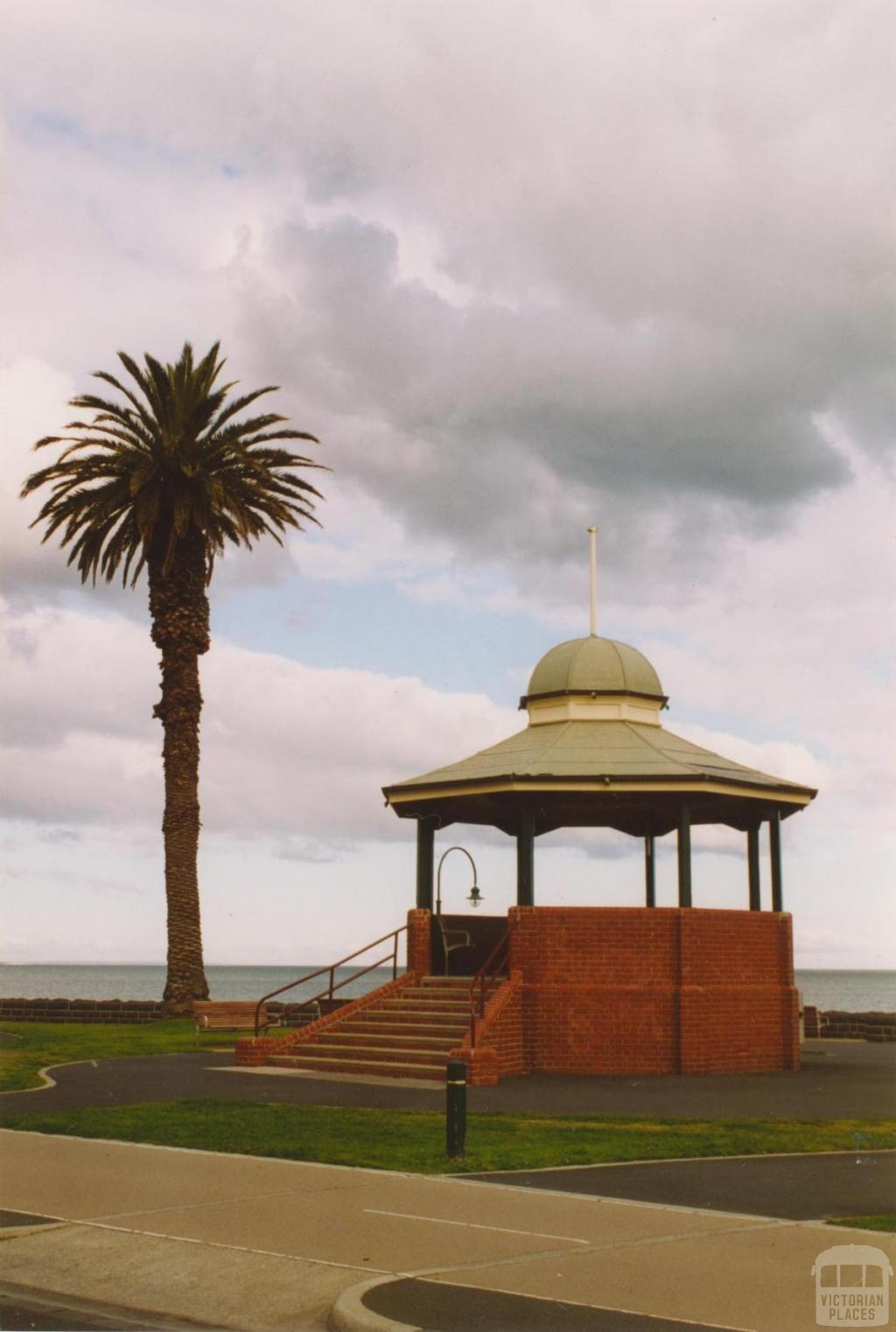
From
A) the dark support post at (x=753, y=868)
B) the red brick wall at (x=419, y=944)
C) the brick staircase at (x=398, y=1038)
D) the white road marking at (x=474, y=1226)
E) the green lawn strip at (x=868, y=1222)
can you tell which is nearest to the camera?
the white road marking at (x=474, y=1226)

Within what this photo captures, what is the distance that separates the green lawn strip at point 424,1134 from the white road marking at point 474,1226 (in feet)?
5.64

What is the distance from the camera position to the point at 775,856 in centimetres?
2550

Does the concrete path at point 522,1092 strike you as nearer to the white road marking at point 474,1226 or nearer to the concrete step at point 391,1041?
the concrete step at point 391,1041

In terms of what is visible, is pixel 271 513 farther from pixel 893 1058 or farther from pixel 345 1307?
pixel 345 1307

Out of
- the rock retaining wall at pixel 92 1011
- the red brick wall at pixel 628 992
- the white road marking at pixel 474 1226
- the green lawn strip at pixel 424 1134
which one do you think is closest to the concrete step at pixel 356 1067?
the red brick wall at pixel 628 992

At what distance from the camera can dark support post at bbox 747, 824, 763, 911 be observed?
25938mm

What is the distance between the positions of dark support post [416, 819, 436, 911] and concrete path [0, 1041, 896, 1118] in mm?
4537

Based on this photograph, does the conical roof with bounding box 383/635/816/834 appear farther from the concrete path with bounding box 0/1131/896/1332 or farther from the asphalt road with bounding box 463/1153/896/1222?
the concrete path with bounding box 0/1131/896/1332

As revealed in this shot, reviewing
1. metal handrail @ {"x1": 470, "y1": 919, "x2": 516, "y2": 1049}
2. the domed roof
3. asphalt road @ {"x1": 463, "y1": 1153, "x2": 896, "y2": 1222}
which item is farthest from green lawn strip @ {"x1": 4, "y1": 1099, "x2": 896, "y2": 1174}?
the domed roof

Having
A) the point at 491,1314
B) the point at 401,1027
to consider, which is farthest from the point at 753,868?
the point at 491,1314

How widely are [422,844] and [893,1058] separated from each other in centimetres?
950

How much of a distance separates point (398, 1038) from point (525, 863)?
353 cm

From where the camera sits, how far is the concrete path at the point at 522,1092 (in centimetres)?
1667

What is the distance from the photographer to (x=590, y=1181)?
37.2 feet
